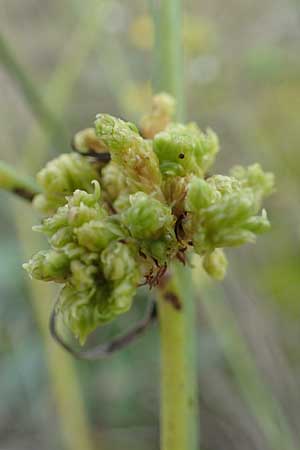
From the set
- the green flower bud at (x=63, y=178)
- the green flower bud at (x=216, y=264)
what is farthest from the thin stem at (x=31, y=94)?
the green flower bud at (x=216, y=264)

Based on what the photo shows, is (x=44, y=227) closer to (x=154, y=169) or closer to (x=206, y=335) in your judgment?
(x=154, y=169)

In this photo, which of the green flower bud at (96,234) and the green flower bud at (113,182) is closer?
the green flower bud at (96,234)

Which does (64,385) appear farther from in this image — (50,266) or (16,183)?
(50,266)

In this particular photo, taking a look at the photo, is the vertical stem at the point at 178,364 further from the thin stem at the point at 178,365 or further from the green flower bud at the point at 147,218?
the green flower bud at the point at 147,218

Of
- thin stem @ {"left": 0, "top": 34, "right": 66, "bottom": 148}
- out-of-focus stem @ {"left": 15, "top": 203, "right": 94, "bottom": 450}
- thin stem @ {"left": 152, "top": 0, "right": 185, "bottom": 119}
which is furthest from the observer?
out-of-focus stem @ {"left": 15, "top": 203, "right": 94, "bottom": 450}

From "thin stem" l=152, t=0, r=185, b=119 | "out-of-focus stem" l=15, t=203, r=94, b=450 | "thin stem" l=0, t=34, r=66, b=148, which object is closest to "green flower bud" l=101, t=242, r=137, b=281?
"thin stem" l=152, t=0, r=185, b=119

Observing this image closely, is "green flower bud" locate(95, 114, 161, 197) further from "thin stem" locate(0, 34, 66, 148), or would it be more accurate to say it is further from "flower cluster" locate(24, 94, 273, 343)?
"thin stem" locate(0, 34, 66, 148)
